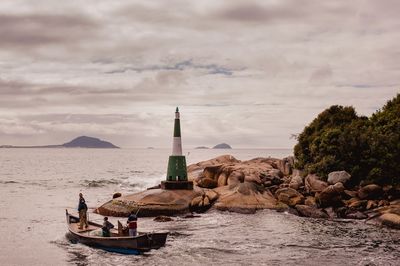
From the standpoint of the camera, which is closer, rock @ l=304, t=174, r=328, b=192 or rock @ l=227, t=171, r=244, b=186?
rock @ l=304, t=174, r=328, b=192

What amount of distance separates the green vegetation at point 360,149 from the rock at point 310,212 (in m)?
6.82

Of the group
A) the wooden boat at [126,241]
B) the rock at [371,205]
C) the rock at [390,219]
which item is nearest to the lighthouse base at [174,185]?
the wooden boat at [126,241]

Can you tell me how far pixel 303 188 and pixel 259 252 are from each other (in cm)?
1672

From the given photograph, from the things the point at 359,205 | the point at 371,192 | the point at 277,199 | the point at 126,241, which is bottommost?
the point at 126,241

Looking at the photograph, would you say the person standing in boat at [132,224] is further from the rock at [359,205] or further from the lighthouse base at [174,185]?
the rock at [359,205]

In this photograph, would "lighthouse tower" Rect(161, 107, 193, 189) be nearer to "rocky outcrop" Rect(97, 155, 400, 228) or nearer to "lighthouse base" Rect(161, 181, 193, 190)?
"lighthouse base" Rect(161, 181, 193, 190)

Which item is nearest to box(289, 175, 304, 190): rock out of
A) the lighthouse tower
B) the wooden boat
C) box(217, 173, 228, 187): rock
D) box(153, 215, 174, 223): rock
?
box(217, 173, 228, 187): rock

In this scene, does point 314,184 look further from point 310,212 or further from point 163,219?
point 163,219

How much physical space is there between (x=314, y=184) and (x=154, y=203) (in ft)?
44.1

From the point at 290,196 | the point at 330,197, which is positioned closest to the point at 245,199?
the point at 290,196

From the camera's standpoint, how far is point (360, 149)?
142 feet

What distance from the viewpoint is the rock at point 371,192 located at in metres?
37.8

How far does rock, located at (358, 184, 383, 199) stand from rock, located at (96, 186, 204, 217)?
1299 centimetres

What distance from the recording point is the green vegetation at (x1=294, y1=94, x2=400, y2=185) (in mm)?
41594
